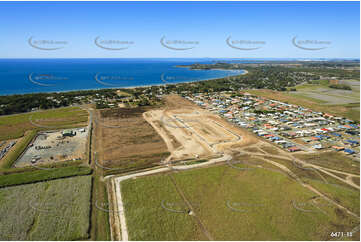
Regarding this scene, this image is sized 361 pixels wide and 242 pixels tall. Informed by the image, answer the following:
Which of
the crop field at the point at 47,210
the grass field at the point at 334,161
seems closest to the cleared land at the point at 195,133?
the grass field at the point at 334,161

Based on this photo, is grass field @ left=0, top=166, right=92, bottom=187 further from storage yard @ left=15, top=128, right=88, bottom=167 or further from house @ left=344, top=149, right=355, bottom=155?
house @ left=344, top=149, right=355, bottom=155

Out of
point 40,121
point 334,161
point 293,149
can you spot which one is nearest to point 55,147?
point 40,121

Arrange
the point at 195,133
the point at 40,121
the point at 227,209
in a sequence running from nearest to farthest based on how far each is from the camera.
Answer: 1. the point at 227,209
2. the point at 195,133
3. the point at 40,121

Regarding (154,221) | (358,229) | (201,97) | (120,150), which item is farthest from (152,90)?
(358,229)

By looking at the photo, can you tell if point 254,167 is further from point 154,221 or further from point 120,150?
point 120,150

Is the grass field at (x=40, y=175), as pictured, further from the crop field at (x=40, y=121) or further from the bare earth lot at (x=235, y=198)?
the crop field at (x=40, y=121)

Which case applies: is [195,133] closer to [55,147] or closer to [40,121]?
[55,147]
